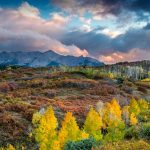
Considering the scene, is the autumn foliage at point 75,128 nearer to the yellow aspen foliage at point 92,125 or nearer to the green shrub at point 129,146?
the yellow aspen foliage at point 92,125

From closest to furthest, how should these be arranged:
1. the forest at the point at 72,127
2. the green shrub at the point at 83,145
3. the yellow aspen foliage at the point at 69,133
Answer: the green shrub at the point at 83,145 → the forest at the point at 72,127 → the yellow aspen foliage at the point at 69,133

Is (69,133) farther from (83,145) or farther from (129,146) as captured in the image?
(129,146)

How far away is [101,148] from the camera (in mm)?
16922

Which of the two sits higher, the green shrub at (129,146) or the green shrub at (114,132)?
the green shrub at (129,146)

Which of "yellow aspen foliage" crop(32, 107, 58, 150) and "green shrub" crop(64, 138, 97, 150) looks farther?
"yellow aspen foliage" crop(32, 107, 58, 150)

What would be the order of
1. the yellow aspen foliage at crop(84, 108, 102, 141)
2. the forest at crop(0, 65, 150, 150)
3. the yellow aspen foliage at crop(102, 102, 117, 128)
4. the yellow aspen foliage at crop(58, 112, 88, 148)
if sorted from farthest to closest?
the yellow aspen foliage at crop(102, 102, 117, 128)
the yellow aspen foliage at crop(84, 108, 102, 141)
the yellow aspen foliage at crop(58, 112, 88, 148)
the forest at crop(0, 65, 150, 150)

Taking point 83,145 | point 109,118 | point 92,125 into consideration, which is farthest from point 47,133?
point 83,145

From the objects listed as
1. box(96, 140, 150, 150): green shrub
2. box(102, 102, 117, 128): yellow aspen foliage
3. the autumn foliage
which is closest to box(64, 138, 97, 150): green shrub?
the autumn foliage

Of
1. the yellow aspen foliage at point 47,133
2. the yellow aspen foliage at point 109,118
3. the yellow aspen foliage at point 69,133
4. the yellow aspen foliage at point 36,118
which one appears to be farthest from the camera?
the yellow aspen foliage at point 109,118

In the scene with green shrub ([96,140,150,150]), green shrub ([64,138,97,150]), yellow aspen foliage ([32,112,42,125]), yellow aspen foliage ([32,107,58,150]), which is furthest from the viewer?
yellow aspen foliage ([32,112,42,125])

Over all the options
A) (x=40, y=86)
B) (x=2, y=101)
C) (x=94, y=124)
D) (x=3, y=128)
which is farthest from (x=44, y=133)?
(x=40, y=86)

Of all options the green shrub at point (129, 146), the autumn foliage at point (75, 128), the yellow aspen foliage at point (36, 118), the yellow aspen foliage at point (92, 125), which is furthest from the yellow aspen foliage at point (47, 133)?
the green shrub at point (129, 146)

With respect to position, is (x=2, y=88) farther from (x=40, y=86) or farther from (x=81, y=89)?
(x=81, y=89)

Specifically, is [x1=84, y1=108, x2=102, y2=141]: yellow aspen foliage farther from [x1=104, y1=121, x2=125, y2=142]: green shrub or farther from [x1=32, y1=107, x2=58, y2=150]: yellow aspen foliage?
[x1=32, y1=107, x2=58, y2=150]: yellow aspen foliage
